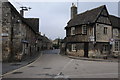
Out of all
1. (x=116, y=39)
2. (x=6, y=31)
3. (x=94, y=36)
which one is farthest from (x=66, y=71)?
(x=116, y=39)

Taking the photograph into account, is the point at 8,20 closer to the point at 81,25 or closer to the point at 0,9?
the point at 0,9

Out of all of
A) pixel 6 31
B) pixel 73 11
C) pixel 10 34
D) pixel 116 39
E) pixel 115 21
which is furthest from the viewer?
pixel 73 11

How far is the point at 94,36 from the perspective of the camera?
29.8 meters

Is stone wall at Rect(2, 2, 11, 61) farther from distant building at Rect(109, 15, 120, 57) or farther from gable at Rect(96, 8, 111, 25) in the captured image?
distant building at Rect(109, 15, 120, 57)

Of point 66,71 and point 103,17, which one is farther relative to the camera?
point 103,17

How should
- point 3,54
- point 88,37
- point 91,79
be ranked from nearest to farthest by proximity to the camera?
point 91,79, point 3,54, point 88,37

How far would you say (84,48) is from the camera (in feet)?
102

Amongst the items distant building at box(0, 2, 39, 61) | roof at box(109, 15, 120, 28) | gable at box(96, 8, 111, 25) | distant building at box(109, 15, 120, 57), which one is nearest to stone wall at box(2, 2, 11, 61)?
distant building at box(0, 2, 39, 61)

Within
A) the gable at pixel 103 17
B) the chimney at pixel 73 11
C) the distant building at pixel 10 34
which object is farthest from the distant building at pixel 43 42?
the distant building at pixel 10 34

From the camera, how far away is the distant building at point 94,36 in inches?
1178

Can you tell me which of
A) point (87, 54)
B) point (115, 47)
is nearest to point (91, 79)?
point (87, 54)

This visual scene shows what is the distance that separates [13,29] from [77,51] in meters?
14.6

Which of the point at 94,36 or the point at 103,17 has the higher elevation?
the point at 103,17

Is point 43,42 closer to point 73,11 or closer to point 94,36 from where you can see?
point 73,11
